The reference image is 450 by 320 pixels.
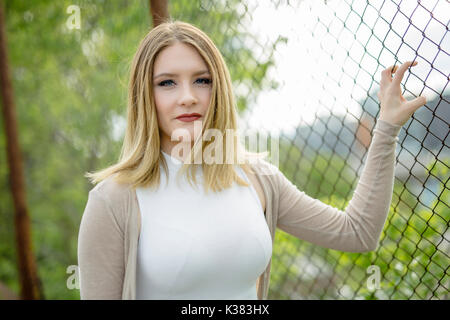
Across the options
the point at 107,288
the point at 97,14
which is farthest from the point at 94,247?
the point at 97,14

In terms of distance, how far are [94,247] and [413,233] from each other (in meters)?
1.67

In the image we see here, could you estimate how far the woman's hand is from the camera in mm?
1413

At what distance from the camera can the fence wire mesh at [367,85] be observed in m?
1.70

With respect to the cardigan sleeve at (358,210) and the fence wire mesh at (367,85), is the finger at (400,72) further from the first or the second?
the fence wire mesh at (367,85)

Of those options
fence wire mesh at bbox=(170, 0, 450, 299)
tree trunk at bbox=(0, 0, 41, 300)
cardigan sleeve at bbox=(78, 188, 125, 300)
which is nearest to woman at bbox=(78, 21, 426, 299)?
cardigan sleeve at bbox=(78, 188, 125, 300)

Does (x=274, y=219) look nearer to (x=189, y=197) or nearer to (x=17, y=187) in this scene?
(x=189, y=197)

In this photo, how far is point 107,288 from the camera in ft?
4.42

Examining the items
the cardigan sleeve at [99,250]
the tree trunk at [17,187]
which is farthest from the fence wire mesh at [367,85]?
the tree trunk at [17,187]

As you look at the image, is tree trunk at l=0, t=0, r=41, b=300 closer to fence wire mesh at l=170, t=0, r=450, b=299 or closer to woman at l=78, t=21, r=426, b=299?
fence wire mesh at l=170, t=0, r=450, b=299

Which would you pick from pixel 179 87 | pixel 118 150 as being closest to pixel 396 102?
pixel 179 87

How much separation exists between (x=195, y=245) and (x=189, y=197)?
16 centimetres

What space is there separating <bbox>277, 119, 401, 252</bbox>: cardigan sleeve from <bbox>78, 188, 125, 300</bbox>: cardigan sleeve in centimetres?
61

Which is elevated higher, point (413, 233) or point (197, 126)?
point (197, 126)
